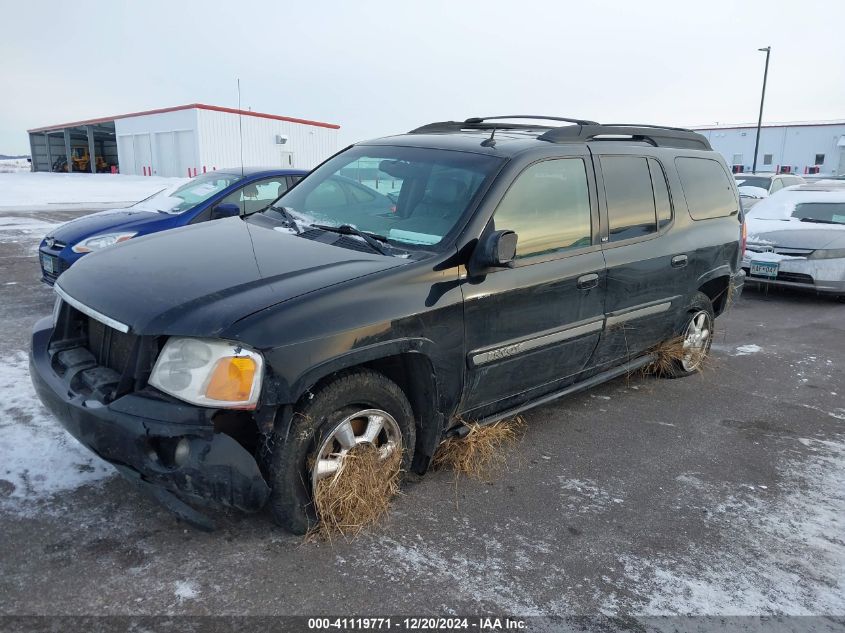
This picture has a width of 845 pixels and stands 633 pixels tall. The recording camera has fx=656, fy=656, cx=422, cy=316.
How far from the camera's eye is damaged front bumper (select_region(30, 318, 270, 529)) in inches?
101

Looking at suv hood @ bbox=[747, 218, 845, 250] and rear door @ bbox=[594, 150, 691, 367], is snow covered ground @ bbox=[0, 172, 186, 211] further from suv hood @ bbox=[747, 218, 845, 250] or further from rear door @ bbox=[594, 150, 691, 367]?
rear door @ bbox=[594, 150, 691, 367]

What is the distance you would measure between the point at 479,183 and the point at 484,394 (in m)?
1.16

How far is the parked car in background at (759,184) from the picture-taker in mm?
14109

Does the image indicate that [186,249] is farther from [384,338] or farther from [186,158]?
[186,158]

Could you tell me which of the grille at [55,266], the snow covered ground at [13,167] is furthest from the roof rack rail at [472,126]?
the snow covered ground at [13,167]

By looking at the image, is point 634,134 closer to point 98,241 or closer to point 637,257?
point 637,257

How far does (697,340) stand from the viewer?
549cm

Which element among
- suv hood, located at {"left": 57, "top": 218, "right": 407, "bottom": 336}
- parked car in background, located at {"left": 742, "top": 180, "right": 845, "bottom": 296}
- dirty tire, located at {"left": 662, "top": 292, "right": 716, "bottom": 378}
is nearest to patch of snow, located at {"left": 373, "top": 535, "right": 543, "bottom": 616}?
suv hood, located at {"left": 57, "top": 218, "right": 407, "bottom": 336}

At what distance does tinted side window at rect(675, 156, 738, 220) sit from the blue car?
368 centimetres

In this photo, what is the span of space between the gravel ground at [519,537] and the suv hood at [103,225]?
2.42 m

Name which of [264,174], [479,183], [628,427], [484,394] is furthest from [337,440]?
[264,174]

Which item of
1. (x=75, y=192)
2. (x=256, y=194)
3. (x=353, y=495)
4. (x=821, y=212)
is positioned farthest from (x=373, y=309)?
(x=75, y=192)

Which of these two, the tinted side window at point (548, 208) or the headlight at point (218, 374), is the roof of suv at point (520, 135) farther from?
the headlight at point (218, 374)

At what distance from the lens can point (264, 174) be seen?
7.72 m
